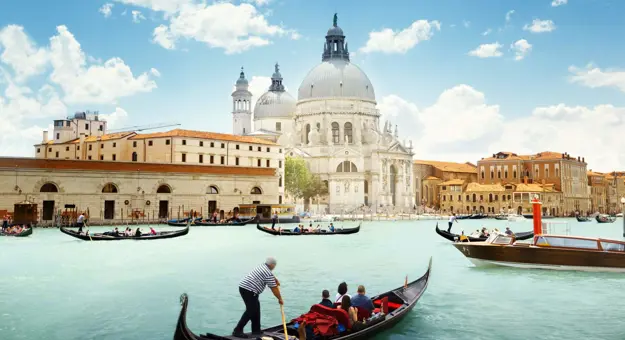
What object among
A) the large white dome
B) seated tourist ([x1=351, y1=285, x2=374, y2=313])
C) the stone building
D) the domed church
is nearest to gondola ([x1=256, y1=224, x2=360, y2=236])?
the stone building

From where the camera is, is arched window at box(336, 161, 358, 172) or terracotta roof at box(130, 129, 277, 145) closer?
terracotta roof at box(130, 129, 277, 145)

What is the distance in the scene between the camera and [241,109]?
79.7m

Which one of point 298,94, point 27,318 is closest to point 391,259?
point 27,318

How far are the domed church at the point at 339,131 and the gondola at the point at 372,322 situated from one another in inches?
2089

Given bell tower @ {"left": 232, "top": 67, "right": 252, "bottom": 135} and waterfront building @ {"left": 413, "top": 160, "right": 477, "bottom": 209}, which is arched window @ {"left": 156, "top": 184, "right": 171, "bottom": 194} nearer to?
bell tower @ {"left": 232, "top": 67, "right": 252, "bottom": 135}

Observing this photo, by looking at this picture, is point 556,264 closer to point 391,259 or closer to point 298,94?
point 391,259

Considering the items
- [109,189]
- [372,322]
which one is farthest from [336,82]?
[372,322]

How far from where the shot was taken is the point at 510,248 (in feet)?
60.6

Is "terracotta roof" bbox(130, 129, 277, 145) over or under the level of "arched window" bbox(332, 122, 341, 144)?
under

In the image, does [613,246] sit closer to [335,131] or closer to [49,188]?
[49,188]

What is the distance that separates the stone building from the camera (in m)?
37.6

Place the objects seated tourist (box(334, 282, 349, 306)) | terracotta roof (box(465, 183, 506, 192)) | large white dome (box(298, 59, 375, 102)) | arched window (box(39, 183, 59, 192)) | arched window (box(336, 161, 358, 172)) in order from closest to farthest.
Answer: seated tourist (box(334, 282, 349, 306)), arched window (box(39, 183, 59, 192)), arched window (box(336, 161, 358, 172)), large white dome (box(298, 59, 375, 102)), terracotta roof (box(465, 183, 506, 192))

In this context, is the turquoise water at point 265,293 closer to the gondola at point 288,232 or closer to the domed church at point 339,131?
the gondola at point 288,232

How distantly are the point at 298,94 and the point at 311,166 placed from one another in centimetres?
1153
